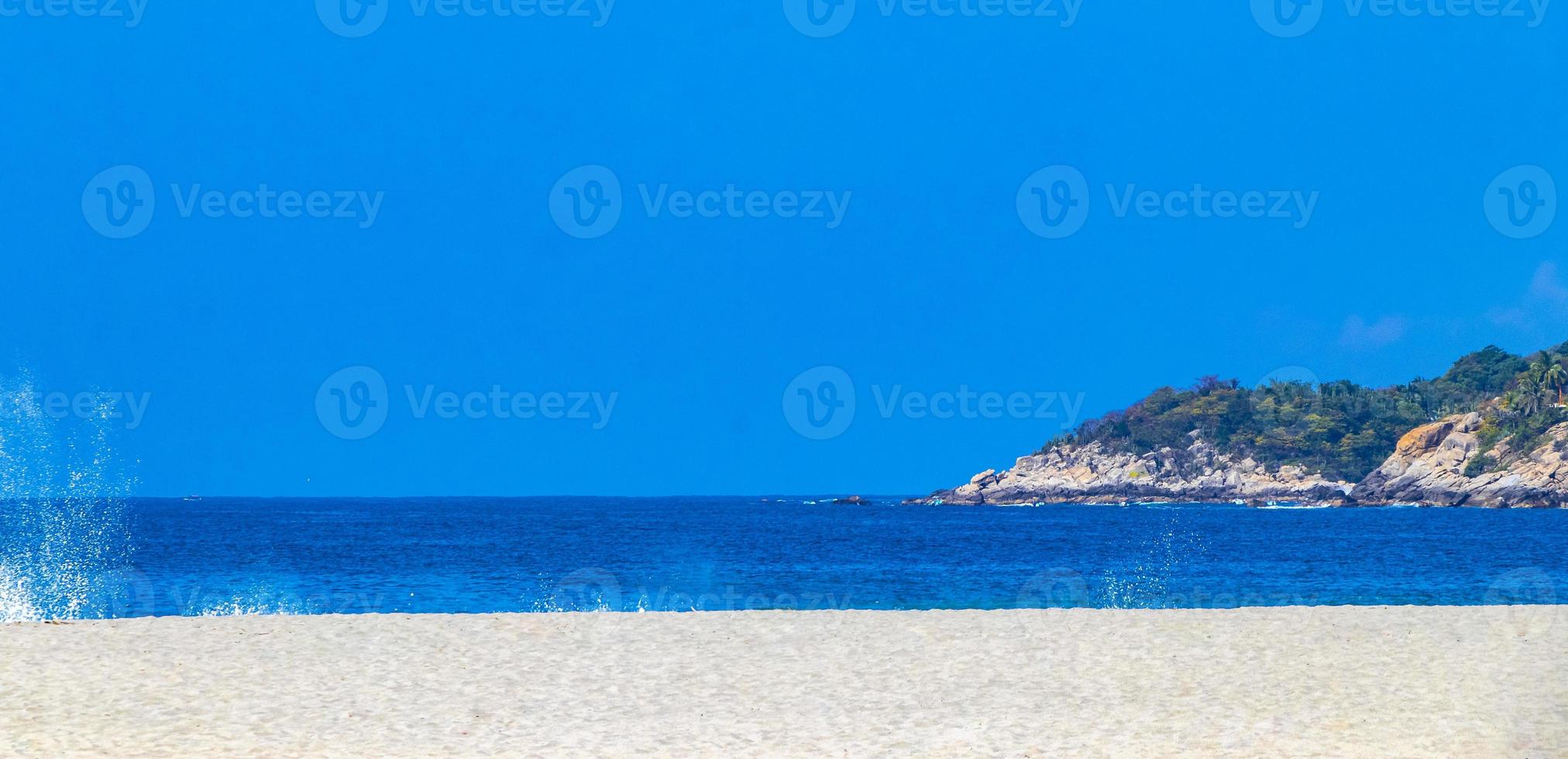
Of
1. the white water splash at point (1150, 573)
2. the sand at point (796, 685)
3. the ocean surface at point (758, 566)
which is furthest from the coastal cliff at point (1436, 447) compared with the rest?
the sand at point (796, 685)

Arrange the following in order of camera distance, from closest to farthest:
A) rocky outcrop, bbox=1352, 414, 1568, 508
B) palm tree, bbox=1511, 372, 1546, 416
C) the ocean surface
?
the ocean surface
rocky outcrop, bbox=1352, 414, 1568, 508
palm tree, bbox=1511, 372, 1546, 416

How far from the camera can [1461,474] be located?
157875mm

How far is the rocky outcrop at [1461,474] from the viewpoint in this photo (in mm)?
148250

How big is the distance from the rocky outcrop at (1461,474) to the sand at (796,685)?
14440 centimetres

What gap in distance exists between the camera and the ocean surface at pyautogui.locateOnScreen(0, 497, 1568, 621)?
3412cm

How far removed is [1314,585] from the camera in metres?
39.7

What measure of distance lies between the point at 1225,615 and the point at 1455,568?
3454 cm

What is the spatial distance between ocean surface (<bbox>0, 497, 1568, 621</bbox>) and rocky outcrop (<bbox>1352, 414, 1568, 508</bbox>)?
121 ft

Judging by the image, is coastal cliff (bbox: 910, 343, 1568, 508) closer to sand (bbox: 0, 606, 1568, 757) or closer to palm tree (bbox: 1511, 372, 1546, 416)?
palm tree (bbox: 1511, 372, 1546, 416)

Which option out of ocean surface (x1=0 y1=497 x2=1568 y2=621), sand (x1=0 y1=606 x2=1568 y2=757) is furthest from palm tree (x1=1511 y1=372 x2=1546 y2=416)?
sand (x1=0 y1=606 x2=1568 y2=757)

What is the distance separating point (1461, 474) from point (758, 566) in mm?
130871

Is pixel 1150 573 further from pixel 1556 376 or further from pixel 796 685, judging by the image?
pixel 1556 376

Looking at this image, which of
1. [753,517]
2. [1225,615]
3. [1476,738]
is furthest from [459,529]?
[1476,738]

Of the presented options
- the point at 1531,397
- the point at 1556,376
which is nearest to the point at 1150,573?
the point at 1531,397
